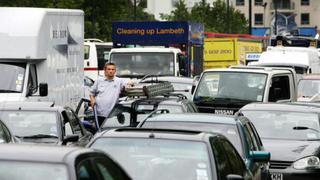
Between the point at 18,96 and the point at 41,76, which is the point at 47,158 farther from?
the point at 41,76

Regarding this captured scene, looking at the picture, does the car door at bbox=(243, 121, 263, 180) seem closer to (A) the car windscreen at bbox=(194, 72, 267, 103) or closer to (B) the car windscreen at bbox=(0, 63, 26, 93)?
(A) the car windscreen at bbox=(194, 72, 267, 103)

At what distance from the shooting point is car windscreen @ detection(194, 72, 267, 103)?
19984mm

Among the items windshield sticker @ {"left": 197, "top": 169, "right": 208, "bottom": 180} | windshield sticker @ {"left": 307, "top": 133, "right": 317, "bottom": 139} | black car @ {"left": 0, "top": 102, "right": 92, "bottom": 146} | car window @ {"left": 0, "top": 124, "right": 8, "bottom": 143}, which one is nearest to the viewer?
windshield sticker @ {"left": 197, "top": 169, "right": 208, "bottom": 180}

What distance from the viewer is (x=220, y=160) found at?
326 inches

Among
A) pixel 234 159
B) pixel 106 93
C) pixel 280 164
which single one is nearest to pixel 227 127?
pixel 234 159

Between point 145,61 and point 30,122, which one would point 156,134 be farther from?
point 145,61

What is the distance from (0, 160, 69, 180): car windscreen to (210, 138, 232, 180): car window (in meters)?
2.75

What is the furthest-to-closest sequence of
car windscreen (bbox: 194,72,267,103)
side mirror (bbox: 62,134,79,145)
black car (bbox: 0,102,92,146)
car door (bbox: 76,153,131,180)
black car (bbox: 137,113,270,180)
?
car windscreen (bbox: 194,72,267,103), black car (bbox: 0,102,92,146), side mirror (bbox: 62,134,79,145), black car (bbox: 137,113,270,180), car door (bbox: 76,153,131,180)

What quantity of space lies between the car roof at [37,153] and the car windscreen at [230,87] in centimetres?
1423

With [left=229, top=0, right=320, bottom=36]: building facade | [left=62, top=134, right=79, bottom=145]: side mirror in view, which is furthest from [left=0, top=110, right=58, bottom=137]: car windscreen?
[left=229, top=0, right=320, bottom=36]: building facade

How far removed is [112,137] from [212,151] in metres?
0.93

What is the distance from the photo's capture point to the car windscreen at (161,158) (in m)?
8.07

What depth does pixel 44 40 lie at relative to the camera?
67.0ft

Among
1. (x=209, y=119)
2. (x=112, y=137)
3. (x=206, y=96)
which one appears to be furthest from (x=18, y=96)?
(x=112, y=137)
